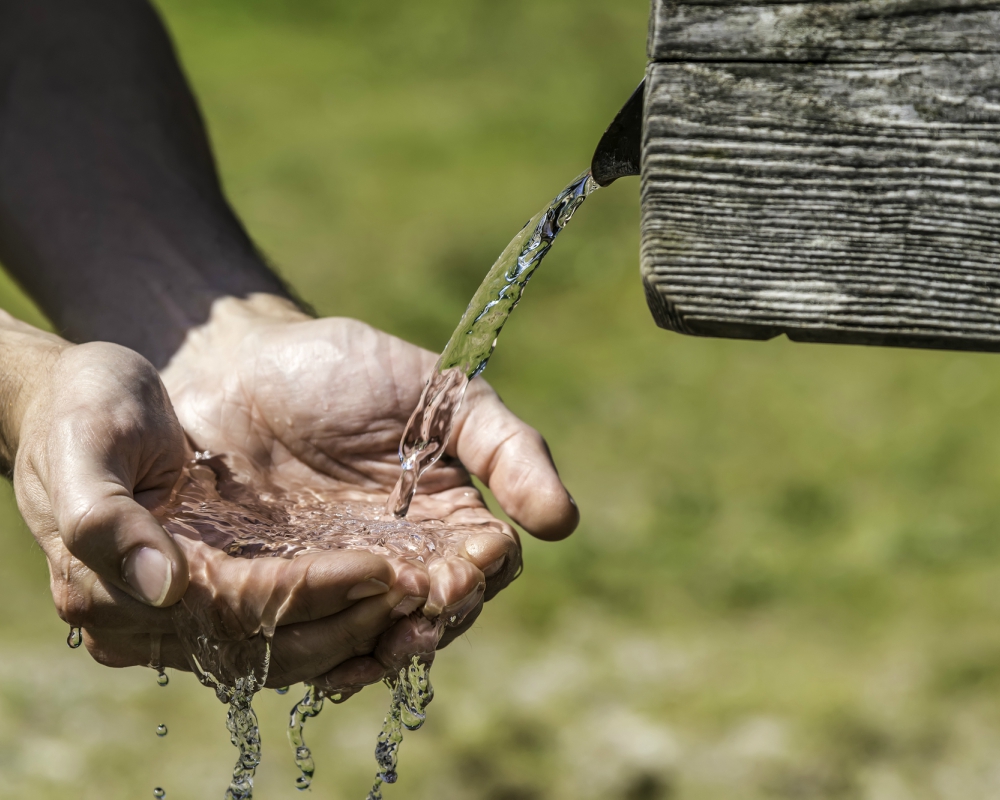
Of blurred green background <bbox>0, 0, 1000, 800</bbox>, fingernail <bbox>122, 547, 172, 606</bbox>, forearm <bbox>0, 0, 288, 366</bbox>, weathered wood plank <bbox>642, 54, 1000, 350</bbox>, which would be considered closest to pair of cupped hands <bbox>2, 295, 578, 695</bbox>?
fingernail <bbox>122, 547, 172, 606</bbox>

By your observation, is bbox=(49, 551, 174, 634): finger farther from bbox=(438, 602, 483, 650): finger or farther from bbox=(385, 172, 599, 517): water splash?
bbox=(385, 172, 599, 517): water splash

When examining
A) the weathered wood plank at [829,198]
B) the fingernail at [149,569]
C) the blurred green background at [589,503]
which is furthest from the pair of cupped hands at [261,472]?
the blurred green background at [589,503]

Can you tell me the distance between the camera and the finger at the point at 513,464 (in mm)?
1741

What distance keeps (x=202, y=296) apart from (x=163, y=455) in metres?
0.79

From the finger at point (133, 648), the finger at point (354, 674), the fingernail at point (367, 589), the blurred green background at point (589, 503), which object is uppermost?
the fingernail at point (367, 589)

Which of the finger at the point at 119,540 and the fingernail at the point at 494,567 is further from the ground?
the finger at the point at 119,540

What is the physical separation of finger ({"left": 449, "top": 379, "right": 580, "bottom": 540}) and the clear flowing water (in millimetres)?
43

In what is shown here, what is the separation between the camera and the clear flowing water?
1508mm

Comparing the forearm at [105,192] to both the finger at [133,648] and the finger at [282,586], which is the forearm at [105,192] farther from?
the finger at [282,586]

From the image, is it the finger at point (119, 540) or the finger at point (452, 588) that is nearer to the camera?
the finger at point (119, 540)

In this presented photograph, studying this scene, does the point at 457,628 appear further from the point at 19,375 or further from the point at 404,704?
the point at 19,375

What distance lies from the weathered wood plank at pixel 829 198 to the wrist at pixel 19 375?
43.1 inches

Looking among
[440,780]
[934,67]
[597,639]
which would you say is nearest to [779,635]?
[597,639]

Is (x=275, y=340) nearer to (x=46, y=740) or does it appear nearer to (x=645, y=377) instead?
(x=46, y=740)
